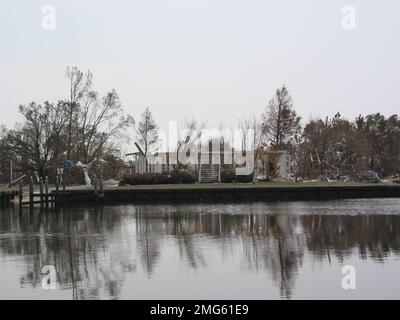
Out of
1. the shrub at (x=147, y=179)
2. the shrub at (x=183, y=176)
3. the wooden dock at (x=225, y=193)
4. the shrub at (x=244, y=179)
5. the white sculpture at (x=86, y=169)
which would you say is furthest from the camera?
the white sculpture at (x=86, y=169)

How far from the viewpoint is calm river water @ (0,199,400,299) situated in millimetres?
13578

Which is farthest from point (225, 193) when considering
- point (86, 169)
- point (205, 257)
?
point (205, 257)

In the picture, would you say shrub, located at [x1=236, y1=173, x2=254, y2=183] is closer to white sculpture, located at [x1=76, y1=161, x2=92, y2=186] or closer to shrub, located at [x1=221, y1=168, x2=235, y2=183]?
shrub, located at [x1=221, y1=168, x2=235, y2=183]

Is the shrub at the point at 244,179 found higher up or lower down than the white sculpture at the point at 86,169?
lower down

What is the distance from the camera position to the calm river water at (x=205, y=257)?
13578 mm

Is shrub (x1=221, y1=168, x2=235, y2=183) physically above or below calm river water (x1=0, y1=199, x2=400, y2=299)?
above

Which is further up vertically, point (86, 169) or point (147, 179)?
point (86, 169)

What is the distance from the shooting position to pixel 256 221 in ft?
95.8

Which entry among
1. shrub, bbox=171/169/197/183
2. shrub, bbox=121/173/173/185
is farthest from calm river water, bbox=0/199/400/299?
shrub, bbox=171/169/197/183

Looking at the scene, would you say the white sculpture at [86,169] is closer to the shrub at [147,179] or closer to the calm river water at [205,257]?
the shrub at [147,179]

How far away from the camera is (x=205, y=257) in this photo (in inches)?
709

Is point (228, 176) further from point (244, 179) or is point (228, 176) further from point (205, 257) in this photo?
point (205, 257)

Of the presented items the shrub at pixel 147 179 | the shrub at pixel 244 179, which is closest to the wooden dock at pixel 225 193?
the shrub at pixel 147 179

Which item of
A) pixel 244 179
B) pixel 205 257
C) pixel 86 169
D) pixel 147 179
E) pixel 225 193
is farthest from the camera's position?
pixel 86 169
